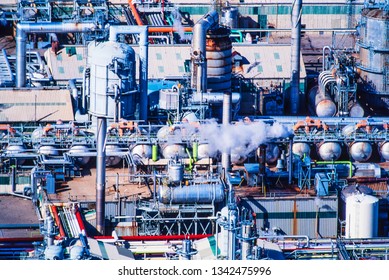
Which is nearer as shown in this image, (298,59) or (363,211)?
(363,211)

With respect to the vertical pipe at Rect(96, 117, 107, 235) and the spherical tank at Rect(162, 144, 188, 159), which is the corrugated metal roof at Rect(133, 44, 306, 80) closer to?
the spherical tank at Rect(162, 144, 188, 159)

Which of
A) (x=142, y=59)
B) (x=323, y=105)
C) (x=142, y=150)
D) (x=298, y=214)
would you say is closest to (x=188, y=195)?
(x=298, y=214)

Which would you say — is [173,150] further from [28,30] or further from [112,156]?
[28,30]

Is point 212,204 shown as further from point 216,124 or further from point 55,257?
point 55,257

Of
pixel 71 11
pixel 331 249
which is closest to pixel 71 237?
pixel 331 249

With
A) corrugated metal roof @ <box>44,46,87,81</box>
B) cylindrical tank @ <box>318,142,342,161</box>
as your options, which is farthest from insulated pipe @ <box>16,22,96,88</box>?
cylindrical tank @ <box>318,142,342,161</box>

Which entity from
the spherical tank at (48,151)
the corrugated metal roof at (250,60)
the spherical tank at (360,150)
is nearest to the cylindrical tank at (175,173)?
the spherical tank at (48,151)
